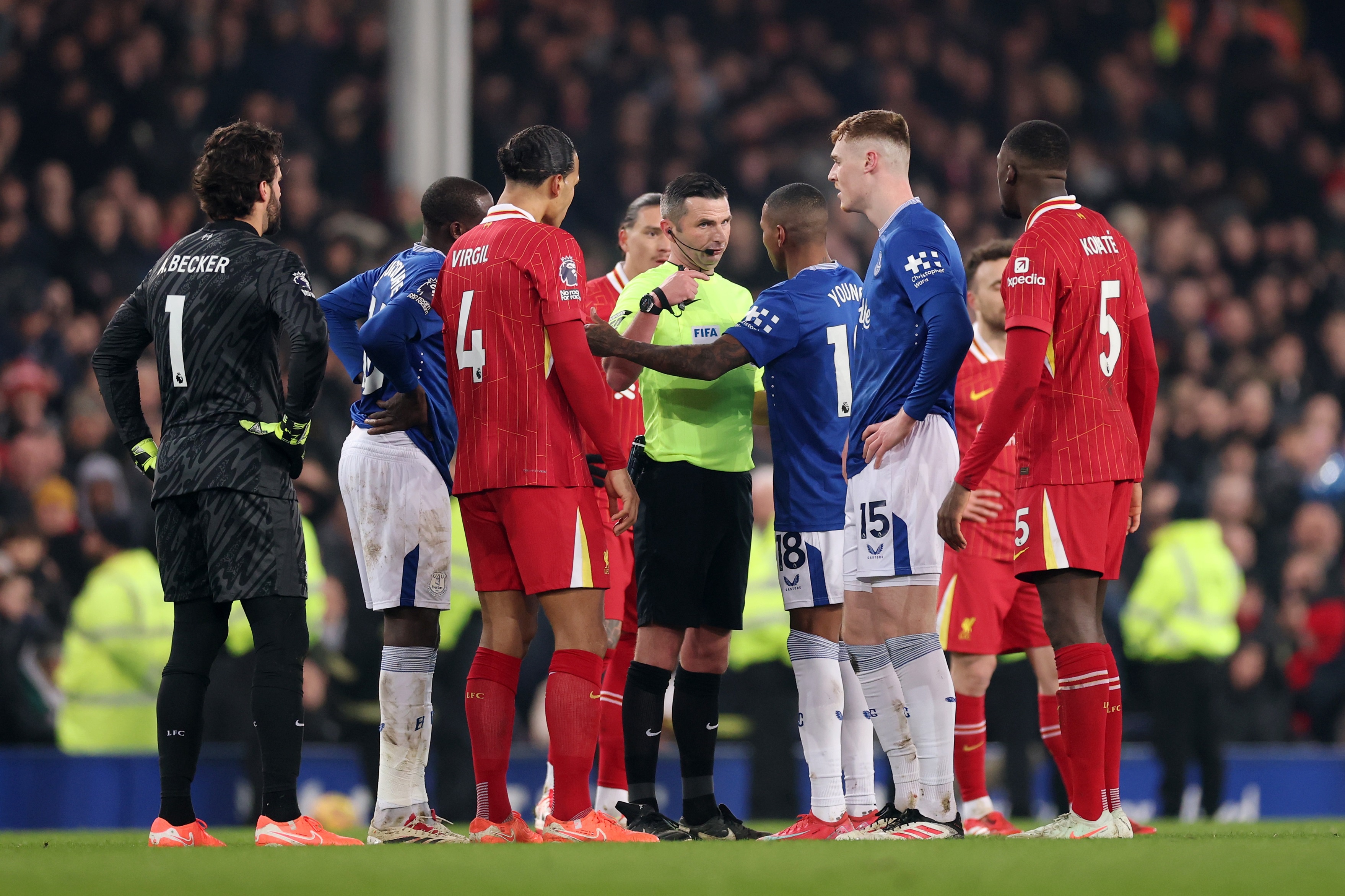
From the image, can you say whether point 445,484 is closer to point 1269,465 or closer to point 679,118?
point 1269,465

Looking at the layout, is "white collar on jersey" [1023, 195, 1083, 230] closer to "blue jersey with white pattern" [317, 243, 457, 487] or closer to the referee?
the referee

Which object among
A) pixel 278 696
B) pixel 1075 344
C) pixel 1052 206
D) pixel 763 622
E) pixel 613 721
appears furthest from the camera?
pixel 763 622

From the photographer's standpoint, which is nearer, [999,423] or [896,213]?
[999,423]

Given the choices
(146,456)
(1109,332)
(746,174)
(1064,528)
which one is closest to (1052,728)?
(1064,528)

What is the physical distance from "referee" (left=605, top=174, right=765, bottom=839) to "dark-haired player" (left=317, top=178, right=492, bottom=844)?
2.55 ft

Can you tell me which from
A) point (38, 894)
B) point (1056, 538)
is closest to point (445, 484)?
point (1056, 538)

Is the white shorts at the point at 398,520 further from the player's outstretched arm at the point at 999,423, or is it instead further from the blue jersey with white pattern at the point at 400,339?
the player's outstretched arm at the point at 999,423

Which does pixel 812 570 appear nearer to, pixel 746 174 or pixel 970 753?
pixel 970 753

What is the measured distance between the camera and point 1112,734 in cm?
575

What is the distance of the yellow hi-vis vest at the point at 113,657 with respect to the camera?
Answer: 404 inches

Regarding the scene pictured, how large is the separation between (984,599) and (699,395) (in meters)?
1.85

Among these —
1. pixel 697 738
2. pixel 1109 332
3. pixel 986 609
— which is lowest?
pixel 697 738

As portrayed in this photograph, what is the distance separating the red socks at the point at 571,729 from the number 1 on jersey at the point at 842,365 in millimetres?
1588

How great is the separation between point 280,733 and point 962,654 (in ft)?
10.9
